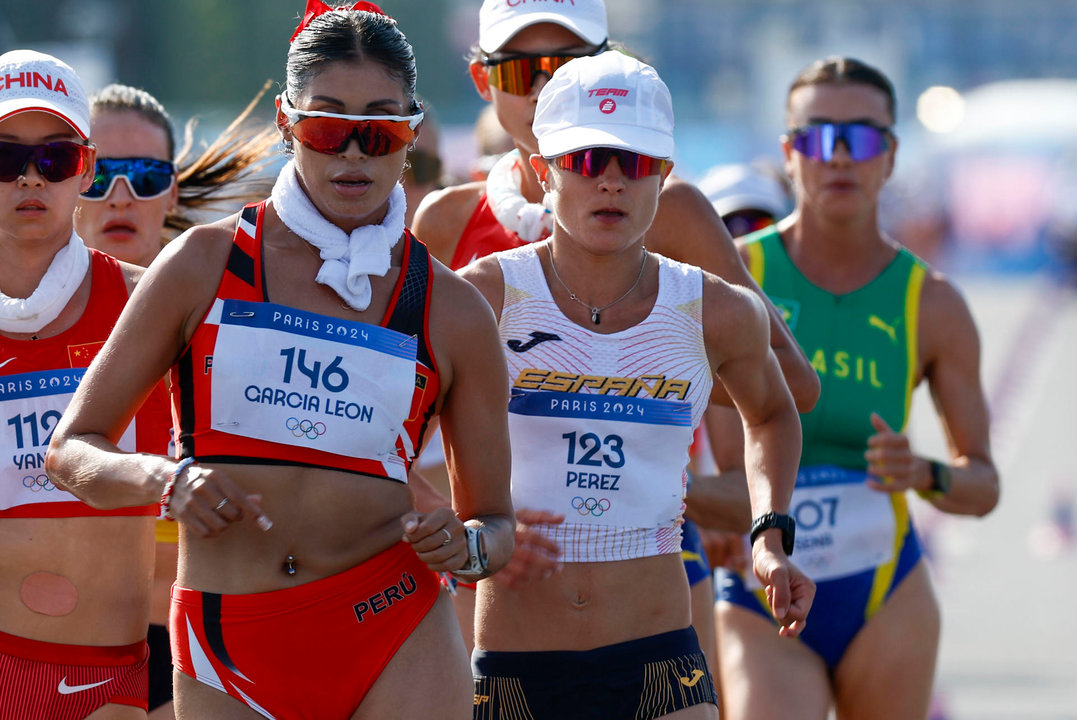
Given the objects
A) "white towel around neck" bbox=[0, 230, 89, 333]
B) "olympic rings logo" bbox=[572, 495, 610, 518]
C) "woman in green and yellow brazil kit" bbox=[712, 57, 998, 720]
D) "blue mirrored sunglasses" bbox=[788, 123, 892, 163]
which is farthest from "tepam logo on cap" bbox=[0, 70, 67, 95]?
"blue mirrored sunglasses" bbox=[788, 123, 892, 163]

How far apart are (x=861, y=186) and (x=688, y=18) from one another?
6670 cm

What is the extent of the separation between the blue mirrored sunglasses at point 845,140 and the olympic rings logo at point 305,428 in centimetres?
280

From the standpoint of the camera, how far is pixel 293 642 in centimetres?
323

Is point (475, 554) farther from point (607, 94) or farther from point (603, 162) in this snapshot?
point (607, 94)

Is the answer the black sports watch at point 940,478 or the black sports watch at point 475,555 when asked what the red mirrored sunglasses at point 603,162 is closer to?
the black sports watch at point 475,555

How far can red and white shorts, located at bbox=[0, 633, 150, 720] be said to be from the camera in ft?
12.7

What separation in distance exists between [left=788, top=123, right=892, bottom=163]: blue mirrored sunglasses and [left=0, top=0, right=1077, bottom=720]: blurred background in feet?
2.29

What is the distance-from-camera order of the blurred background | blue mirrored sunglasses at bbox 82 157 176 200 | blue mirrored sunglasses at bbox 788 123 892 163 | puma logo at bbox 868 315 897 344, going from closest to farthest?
blue mirrored sunglasses at bbox 82 157 176 200, puma logo at bbox 868 315 897 344, blue mirrored sunglasses at bbox 788 123 892 163, the blurred background

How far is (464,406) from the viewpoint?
3.44 m

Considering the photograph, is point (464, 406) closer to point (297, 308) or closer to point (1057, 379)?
point (297, 308)

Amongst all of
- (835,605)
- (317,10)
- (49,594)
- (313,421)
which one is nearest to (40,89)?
(317,10)

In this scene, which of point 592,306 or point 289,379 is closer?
point 289,379

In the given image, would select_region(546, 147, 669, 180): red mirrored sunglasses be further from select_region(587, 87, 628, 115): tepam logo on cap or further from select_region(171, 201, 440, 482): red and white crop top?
select_region(171, 201, 440, 482): red and white crop top

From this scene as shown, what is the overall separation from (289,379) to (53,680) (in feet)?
3.87
